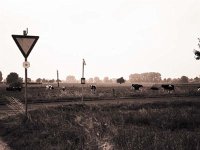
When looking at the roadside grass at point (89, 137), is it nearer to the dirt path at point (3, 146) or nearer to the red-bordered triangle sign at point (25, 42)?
the dirt path at point (3, 146)

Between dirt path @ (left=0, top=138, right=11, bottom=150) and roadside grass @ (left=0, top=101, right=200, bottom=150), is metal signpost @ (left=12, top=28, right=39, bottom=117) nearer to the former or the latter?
roadside grass @ (left=0, top=101, right=200, bottom=150)

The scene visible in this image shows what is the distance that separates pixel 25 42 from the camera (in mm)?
12250

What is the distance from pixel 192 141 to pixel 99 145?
266 centimetres

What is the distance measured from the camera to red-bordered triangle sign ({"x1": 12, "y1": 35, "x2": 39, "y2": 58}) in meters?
12.2

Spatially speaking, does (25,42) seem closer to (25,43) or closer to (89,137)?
(25,43)

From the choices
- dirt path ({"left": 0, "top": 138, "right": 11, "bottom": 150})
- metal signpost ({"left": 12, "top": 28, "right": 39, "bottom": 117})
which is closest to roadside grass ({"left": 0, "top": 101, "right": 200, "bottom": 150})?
dirt path ({"left": 0, "top": 138, "right": 11, "bottom": 150})

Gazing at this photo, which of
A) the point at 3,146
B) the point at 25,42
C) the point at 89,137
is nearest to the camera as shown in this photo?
the point at 89,137

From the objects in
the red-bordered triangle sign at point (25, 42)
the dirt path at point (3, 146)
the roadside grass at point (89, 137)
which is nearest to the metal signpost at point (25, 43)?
the red-bordered triangle sign at point (25, 42)

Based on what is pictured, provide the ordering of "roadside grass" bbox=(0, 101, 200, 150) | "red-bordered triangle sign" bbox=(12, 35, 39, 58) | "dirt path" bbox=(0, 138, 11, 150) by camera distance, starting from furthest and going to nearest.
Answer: "red-bordered triangle sign" bbox=(12, 35, 39, 58), "dirt path" bbox=(0, 138, 11, 150), "roadside grass" bbox=(0, 101, 200, 150)

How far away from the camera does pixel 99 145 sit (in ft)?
25.5

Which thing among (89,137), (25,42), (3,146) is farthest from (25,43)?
(89,137)

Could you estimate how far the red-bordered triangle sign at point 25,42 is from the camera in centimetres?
1217

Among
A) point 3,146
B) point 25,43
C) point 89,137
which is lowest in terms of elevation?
point 3,146

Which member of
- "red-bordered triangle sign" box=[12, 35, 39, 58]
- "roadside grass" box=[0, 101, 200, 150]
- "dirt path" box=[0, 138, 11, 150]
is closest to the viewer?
"roadside grass" box=[0, 101, 200, 150]
